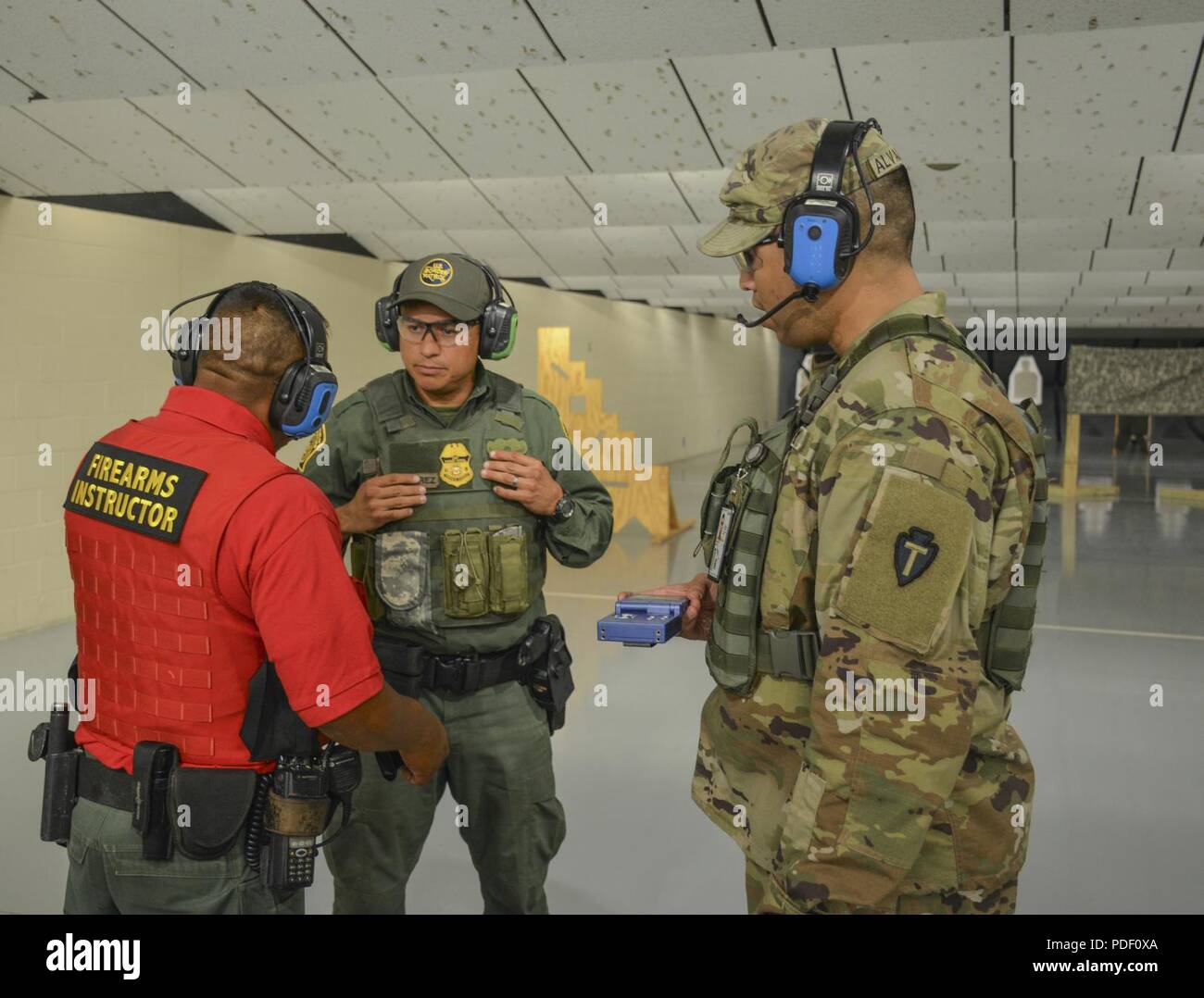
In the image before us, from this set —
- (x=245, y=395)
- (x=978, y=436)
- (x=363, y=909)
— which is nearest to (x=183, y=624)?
(x=245, y=395)

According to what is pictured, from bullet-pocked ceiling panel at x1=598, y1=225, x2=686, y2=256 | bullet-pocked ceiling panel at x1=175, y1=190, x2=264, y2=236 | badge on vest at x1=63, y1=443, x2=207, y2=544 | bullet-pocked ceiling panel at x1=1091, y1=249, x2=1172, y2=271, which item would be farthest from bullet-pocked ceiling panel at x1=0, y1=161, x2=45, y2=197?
bullet-pocked ceiling panel at x1=1091, y1=249, x2=1172, y2=271

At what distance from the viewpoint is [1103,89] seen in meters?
3.90

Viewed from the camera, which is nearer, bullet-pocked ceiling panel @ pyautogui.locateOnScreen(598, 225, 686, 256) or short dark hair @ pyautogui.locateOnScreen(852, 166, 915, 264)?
short dark hair @ pyautogui.locateOnScreen(852, 166, 915, 264)

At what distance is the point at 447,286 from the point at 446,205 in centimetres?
457

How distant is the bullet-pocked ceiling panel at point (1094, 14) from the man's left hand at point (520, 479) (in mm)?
2237

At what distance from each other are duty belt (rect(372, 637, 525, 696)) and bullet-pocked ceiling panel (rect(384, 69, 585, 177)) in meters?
2.90

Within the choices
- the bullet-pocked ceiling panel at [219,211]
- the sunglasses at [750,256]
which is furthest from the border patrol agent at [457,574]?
the bullet-pocked ceiling panel at [219,211]

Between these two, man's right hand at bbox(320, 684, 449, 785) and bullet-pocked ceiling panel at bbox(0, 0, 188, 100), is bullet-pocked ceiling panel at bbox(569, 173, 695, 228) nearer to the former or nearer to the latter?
bullet-pocked ceiling panel at bbox(0, 0, 188, 100)

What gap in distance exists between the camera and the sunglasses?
1.52 meters

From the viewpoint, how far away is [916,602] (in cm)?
125

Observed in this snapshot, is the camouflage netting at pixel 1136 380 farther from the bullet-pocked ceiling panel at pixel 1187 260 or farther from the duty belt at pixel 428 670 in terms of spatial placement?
the duty belt at pixel 428 670

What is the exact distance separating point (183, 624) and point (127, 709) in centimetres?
17

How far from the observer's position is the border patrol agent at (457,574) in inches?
86.5

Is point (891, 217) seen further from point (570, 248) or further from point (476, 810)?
point (570, 248)
